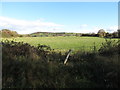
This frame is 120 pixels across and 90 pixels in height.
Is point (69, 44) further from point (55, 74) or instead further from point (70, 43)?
point (55, 74)

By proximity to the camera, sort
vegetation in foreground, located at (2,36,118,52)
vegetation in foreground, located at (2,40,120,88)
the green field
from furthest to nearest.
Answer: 1. the green field
2. vegetation in foreground, located at (2,36,118,52)
3. vegetation in foreground, located at (2,40,120,88)

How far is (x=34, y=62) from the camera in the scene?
27.6 feet

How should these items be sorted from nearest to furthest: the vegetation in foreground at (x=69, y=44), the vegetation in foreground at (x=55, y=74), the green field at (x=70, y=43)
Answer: the vegetation in foreground at (x=55, y=74) < the vegetation in foreground at (x=69, y=44) < the green field at (x=70, y=43)

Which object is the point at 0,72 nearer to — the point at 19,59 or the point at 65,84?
the point at 19,59

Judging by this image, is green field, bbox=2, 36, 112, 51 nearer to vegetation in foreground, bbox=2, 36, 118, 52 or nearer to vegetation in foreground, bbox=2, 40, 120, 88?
vegetation in foreground, bbox=2, 36, 118, 52

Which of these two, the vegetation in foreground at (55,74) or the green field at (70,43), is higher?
the green field at (70,43)

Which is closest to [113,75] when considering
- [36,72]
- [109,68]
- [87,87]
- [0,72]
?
[109,68]

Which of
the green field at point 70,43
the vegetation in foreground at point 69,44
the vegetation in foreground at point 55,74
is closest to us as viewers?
the vegetation in foreground at point 55,74

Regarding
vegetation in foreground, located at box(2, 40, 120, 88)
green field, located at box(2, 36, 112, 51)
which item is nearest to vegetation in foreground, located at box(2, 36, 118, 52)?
green field, located at box(2, 36, 112, 51)

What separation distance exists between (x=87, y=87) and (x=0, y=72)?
397 centimetres

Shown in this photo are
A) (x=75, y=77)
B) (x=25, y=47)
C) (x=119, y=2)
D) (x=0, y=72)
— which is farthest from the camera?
(x=119, y=2)

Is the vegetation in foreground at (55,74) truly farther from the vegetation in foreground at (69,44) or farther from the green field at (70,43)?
the green field at (70,43)

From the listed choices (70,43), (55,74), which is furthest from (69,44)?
Answer: (55,74)

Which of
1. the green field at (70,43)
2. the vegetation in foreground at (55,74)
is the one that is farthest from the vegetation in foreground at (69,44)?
the vegetation in foreground at (55,74)
